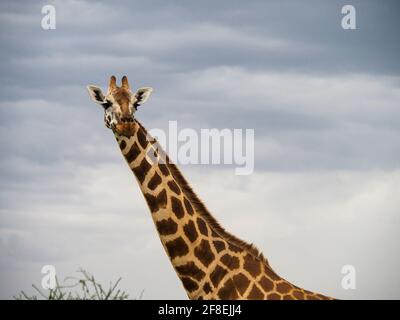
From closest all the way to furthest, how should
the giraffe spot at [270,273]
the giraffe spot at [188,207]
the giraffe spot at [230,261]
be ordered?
the giraffe spot at [230,261]
the giraffe spot at [270,273]
the giraffe spot at [188,207]

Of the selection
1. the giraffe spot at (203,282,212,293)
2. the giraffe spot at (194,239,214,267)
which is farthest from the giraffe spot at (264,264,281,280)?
the giraffe spot at (203,282,212,293)

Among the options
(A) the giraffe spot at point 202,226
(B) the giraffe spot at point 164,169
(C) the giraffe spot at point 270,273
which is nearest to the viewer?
(C) the giraffe spot at point 270,273

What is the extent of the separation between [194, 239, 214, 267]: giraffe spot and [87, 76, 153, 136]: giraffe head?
2.60m

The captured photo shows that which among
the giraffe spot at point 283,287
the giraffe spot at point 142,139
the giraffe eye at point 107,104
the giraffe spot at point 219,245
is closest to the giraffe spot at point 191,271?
the giraffe spot at point 219,245

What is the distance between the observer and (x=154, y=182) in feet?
46.5

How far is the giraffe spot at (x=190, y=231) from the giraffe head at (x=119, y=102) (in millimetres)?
2131

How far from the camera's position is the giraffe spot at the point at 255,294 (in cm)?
1371

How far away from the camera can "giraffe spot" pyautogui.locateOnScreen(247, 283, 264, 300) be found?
45.0ft

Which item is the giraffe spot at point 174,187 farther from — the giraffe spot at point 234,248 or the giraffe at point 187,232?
the giraffe spot at point 234,248

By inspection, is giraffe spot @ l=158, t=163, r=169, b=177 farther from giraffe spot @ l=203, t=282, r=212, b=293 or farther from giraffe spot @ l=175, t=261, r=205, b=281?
giraffe spot @ l=203, t=282, r=212, b=293

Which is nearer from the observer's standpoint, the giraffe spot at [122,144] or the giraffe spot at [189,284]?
the giraffe spot at [189,284]

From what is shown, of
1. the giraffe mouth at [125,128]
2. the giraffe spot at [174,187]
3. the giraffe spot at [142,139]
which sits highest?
the giraffe mouth at [125,128]
